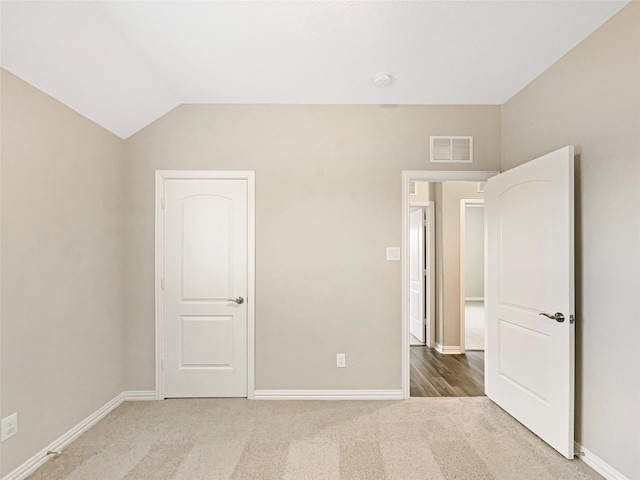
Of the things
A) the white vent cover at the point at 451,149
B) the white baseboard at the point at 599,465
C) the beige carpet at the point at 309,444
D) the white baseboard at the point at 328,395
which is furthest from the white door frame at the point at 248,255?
the white baseboard at the point at 599,465

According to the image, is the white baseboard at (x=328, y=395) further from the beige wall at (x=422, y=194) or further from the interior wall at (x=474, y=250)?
the interior wall at (x=474, y=250)

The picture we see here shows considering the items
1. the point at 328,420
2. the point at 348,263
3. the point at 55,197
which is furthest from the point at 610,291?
the point at 55,197

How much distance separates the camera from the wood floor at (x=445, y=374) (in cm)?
321

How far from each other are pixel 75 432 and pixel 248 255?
178cm

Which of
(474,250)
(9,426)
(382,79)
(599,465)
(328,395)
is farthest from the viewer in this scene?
(474,250)

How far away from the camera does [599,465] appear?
2.02m

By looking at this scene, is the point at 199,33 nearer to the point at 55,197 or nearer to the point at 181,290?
the point at 55,197

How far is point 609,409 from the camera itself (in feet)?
6.45

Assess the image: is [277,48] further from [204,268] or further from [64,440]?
[64,440]

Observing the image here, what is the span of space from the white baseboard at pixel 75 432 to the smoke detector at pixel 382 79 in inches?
130

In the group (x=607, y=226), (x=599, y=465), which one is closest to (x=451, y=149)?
(x=607, y=226)

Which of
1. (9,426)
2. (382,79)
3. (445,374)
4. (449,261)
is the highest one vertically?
(382,79)

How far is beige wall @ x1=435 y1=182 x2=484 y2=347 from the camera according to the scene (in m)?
4.47

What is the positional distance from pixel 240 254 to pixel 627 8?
3049mm
